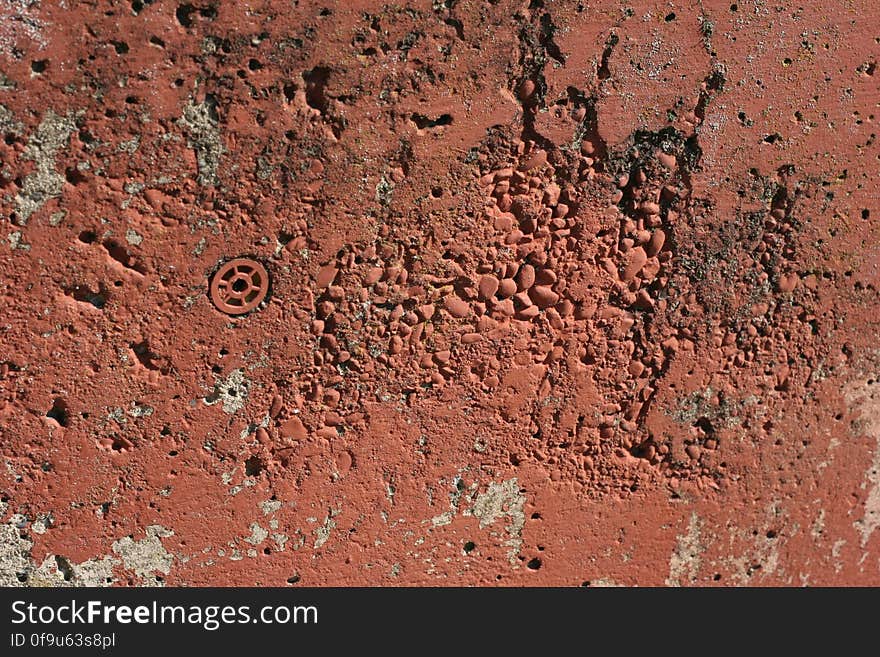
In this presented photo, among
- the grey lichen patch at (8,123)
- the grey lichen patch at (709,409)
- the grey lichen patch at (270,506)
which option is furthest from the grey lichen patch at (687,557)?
the grey lichen patch at (8,123)

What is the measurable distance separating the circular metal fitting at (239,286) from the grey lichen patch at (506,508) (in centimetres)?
67

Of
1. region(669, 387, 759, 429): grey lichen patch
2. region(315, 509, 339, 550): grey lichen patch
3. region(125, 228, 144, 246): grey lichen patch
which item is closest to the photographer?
region(125, 228, 144, 246): grey lichen patch

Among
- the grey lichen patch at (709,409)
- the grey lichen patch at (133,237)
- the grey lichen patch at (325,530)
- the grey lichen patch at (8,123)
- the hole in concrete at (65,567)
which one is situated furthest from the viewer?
the grey lichen patch at (709,409)

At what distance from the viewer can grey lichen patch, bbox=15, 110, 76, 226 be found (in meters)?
1.42

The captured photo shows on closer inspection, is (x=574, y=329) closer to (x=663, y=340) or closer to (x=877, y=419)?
(x=663, y=340)

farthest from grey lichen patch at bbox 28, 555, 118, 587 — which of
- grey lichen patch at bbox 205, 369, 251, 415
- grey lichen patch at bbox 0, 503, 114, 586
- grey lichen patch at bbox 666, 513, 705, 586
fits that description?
grey lichen patch at bbox 666, 513, 705, 586

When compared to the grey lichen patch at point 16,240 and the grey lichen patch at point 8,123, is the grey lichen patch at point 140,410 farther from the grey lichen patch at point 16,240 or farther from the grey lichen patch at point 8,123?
the grey lichen patch at point 8,123

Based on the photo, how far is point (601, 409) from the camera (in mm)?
1800

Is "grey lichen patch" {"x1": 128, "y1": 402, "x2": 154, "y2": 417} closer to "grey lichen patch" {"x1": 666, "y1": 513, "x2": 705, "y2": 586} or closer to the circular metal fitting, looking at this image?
the circular metal fitting

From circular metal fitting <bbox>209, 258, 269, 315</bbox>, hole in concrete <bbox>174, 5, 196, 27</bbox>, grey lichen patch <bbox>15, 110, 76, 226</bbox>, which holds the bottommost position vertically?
circular metal fitting <bbox>209, 258, 269, 315</bbox>

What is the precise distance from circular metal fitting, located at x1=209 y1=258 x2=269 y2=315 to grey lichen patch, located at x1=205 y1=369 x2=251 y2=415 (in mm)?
137

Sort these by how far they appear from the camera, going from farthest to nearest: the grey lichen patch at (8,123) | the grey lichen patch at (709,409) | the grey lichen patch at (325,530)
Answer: the grey lichen patch at (709,409)
the grey lichen patch at (325,530)
the grey lichen patch at (8,123)

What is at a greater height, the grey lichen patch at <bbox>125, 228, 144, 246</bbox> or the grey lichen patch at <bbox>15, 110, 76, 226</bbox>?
the grey lichen patch at <bbox>15, 110, 76, 226</bbox>

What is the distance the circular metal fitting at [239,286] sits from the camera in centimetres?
155
